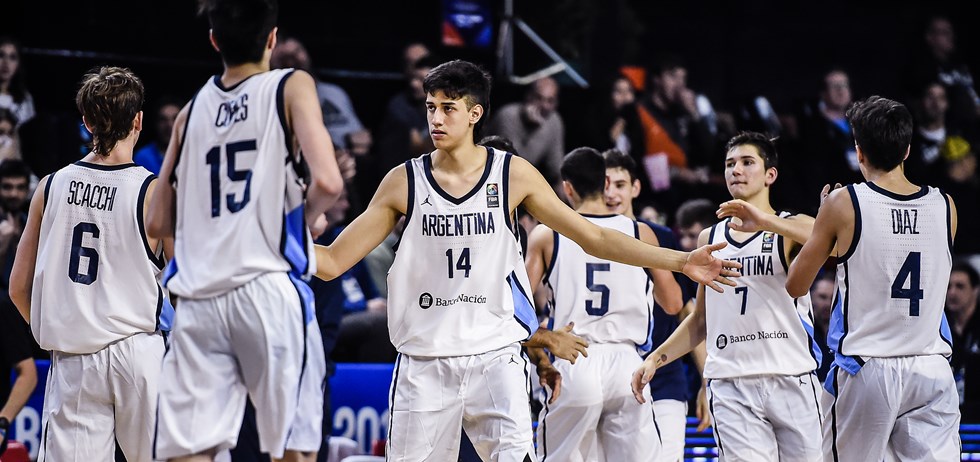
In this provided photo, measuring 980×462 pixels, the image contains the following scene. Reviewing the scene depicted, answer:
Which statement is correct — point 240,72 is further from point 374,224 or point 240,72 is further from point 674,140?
point 674,140

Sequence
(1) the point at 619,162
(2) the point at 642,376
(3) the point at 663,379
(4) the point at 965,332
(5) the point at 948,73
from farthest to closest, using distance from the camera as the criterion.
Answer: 1. (5) the point at 948,73
2. (4) the point at 965,332
3. (1) the point at 619,162
4. (3) the point at 663,379
5. (2) the point at 642,376

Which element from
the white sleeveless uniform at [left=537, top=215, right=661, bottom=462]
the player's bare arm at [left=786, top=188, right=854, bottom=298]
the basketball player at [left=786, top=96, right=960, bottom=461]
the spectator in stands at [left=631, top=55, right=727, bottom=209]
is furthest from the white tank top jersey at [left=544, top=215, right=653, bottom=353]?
the spectator in stands at [left=631, top=55, right=727, bottom=209]

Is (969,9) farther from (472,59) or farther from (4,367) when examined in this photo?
(4,367)

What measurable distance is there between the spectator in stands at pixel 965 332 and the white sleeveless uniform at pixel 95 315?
21.5ft

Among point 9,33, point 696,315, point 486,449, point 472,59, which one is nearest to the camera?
point 486,449

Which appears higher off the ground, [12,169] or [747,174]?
[12,169]

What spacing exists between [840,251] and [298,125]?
9.83 feet

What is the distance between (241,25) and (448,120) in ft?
4.94

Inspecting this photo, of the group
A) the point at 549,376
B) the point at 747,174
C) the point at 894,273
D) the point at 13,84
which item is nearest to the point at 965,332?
the point at 747,174

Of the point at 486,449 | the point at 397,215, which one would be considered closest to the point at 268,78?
the point at 397,215

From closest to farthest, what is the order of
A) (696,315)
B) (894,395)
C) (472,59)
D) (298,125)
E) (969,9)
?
1. (298,125)
2. (894,395)
3. (696,315)
4. (472,59)
5. (969,9)

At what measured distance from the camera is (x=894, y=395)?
5.69m

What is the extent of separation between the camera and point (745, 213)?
5.83 metres

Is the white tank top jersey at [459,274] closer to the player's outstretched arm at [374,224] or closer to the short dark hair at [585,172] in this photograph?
the player's outstretched arm at [374,224]
